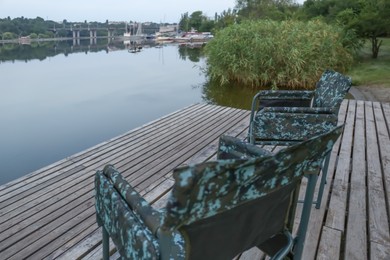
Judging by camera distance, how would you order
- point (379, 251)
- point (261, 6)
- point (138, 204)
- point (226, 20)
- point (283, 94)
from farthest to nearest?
1. point (261, 6)
2. point (226, 20)
3. point (283, 94)
4. point (379, 251)
5. point (138, 204)

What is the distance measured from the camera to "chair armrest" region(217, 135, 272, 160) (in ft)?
3.28

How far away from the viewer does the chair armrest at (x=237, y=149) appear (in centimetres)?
100

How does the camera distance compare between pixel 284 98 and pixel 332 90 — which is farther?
pixel 284 98

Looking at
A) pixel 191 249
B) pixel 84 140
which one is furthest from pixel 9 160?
pixel 191 249

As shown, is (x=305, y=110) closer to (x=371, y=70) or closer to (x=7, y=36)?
(x=371, y=70)

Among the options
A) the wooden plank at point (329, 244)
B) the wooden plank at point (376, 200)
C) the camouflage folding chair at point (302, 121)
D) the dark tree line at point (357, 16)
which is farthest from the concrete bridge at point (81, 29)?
the wooden plank at point (329, 244)

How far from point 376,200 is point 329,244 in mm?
640

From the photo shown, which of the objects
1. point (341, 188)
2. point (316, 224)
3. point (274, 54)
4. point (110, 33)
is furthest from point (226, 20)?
point (110, 33)

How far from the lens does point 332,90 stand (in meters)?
1.90

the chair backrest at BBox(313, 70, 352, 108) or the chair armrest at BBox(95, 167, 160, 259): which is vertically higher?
the chair backrest at BBox(313, 70, 352, 108)

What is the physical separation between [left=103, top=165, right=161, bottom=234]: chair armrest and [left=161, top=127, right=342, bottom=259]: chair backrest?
0.11 meters

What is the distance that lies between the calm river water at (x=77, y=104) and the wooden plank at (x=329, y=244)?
12.2 feet


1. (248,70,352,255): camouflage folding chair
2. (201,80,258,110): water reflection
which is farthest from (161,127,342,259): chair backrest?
(201,80,258,110): water reflection

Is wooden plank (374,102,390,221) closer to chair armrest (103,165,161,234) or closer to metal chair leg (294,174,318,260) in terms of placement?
metal chair leg (294,174,318,260)
